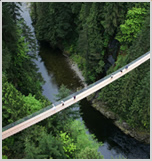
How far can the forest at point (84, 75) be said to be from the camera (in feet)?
70.2

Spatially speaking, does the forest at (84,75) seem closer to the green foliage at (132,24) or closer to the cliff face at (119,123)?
the green foliage at (132,24)

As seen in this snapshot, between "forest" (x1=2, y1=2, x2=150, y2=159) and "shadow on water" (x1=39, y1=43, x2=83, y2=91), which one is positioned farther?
"shadow on water" (x1=39, y1=43, x2=83, y2=91)

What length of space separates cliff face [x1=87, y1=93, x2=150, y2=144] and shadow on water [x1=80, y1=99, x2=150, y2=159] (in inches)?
20.6

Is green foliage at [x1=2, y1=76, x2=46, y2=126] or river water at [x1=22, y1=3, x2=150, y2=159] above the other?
green foliage at [x1=2, y1=76, x2=46, y2=126]

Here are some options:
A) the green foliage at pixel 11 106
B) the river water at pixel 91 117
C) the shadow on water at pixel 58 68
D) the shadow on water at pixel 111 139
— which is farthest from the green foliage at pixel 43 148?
the shadow on water at pixel 58 68

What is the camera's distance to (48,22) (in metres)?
52.2

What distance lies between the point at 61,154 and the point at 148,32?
21.1 m

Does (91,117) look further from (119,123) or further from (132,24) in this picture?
(132,24)

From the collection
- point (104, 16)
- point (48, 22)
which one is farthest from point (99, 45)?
point (48, 22)

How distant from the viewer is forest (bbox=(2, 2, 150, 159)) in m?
21.4

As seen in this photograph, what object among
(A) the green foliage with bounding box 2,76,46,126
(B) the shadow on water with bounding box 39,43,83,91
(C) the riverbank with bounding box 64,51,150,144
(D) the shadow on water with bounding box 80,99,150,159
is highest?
(A) the green foliage with bounding box 2,76,46,126

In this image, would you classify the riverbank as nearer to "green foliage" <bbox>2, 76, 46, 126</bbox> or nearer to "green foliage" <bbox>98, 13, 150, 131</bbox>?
"green foliage" <bbox>98, 13, 150, 131</bbox>

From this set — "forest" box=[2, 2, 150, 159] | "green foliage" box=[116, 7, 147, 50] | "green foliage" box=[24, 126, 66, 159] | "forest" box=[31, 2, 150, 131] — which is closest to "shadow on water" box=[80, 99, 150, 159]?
"forest" box=[2, 2, 150, 159]

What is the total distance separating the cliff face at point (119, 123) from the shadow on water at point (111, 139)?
0.52 meters
